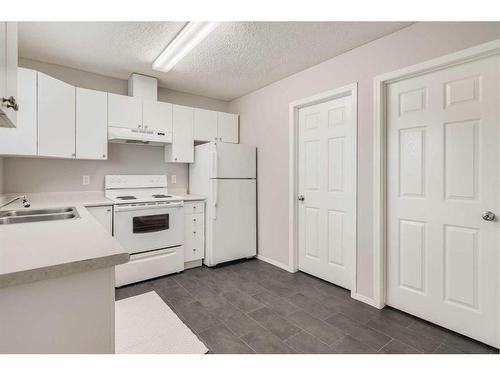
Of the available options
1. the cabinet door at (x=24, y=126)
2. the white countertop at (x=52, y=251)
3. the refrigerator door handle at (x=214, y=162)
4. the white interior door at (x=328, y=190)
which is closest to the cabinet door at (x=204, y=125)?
the refrigerator door handle at (x=214, y=162)

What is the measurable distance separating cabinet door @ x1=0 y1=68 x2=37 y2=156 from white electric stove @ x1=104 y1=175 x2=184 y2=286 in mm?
911

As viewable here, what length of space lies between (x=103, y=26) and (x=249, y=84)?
183 centimetres

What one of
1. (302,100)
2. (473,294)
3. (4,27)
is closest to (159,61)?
(302,100)

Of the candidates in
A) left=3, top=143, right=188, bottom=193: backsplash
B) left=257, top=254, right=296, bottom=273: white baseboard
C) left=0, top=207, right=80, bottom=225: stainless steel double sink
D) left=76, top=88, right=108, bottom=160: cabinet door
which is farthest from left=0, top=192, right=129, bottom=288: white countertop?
left=257, top=254, right=296, bottom=273: white baseboard

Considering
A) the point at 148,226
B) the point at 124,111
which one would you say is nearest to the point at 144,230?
the point at 148,226

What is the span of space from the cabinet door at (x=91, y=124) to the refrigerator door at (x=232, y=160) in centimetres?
126

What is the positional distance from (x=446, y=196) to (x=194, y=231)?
267 cm

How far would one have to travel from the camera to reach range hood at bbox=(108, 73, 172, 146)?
3012mm

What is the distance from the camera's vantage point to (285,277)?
120 inches

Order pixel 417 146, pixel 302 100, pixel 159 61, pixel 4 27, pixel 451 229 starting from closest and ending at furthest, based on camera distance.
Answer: pixel 4 27, pixel 451 229, pixel 417 146, pixel 159 61, pixel 302 100

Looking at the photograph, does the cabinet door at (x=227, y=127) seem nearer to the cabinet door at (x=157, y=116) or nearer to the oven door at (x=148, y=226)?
the cabinet door at (x=157, y=116)

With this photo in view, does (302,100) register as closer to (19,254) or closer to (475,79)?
(475,79)

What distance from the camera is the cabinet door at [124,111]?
301 cm

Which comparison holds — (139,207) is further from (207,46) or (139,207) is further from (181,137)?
(207,46)
